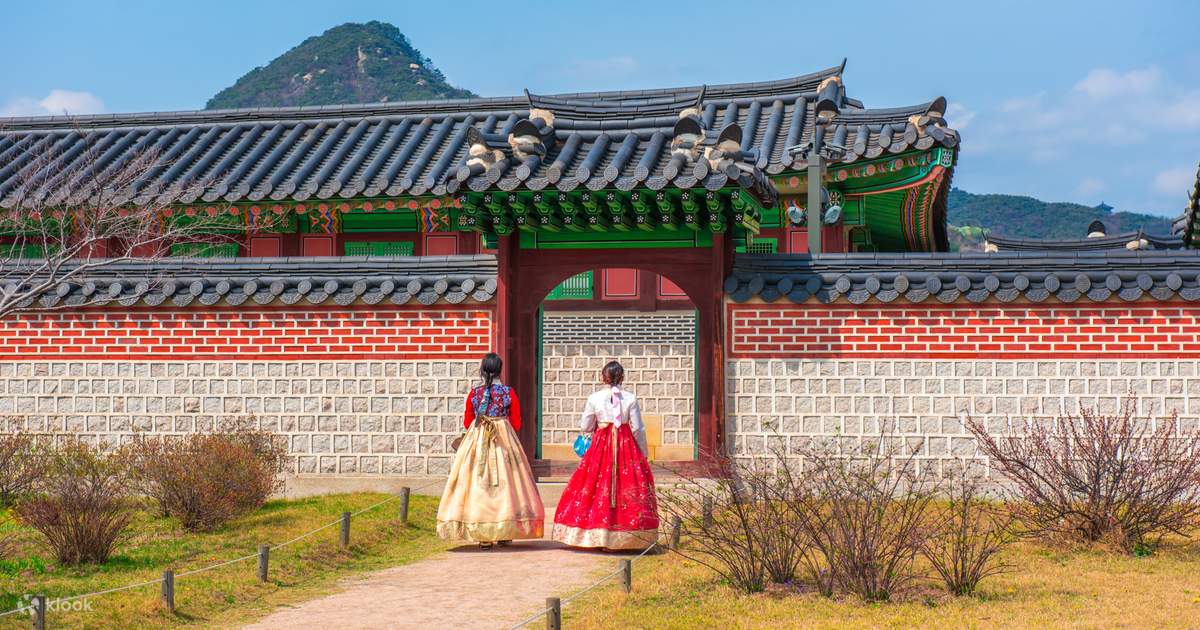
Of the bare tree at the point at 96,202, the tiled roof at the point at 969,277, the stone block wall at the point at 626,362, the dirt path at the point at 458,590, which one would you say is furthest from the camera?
the stone block wall at the point at 626,362

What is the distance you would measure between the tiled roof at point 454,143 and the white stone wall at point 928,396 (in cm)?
181

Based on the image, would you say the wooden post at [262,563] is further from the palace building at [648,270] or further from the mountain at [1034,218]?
the mountain at [1034,218]

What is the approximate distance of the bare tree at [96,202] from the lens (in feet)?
48.9

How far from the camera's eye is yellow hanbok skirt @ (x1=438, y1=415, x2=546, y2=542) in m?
9.68

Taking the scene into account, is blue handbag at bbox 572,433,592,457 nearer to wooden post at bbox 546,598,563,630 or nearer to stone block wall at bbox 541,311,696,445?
wooden post at bbox 546,598,563,630

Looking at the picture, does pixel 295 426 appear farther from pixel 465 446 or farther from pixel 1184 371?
pixel 1184 371

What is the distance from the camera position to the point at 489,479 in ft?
31.8

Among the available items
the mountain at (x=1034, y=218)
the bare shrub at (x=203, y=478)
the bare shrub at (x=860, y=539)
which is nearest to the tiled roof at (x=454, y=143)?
the bare shrub at (x=203, y=478)

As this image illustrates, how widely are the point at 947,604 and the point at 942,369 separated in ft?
15.0

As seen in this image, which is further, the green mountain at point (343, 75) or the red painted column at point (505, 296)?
the green mountain at point (343, 75)

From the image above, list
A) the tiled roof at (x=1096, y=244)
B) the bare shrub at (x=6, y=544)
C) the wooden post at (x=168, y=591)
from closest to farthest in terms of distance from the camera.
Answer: the wooden post at (x=168, y=591) < the bare shrub at (x=6, y=544) < the tiled roof at (x=1096, y=244)

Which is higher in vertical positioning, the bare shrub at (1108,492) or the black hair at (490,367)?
the black hair at (490,367)

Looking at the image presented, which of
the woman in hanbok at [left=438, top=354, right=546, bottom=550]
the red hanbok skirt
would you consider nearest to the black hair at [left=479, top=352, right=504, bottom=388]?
the woman in hanbok at [left=438, top=354, right=546, bottom=550]

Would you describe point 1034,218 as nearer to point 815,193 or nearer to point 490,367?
point 815,193
